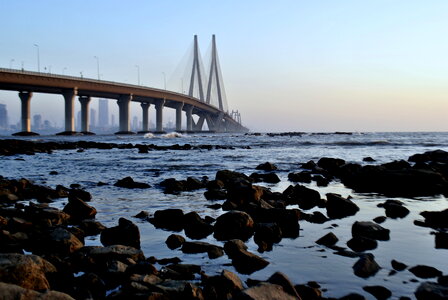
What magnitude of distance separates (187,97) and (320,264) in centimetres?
9012

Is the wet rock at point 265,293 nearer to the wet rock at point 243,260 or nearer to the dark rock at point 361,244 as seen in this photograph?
the wet rock at point 243,260

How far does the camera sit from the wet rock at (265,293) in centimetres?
297

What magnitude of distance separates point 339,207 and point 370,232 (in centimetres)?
191

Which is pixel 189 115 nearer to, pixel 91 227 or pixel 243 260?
pixel 91 227

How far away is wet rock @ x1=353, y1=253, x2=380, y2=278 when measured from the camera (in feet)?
12.8

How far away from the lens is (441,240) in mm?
5117

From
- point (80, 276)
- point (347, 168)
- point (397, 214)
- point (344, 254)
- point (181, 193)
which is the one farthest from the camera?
point (347, 168)

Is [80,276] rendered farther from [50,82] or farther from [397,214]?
[50,82]

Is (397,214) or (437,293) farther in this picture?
(397,214)

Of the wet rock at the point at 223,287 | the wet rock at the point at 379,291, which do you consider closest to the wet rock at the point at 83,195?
the wet rock at the point at 223,287

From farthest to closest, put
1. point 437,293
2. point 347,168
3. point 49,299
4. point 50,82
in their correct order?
1. point 50,82
2. point 347,168
3. point 437,293
4. point 49,299

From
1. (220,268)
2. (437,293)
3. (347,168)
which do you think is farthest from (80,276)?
(347,168)

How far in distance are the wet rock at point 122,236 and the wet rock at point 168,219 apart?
951mm

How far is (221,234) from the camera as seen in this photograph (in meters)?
5.49
